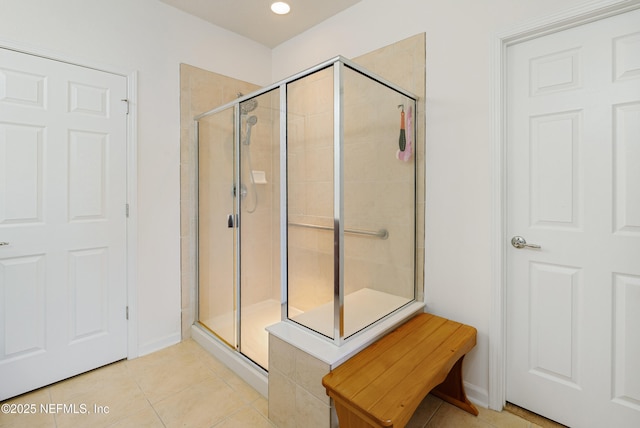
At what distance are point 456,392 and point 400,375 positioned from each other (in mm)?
722

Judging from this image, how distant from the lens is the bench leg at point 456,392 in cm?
173

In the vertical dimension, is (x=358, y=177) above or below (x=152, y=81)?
below

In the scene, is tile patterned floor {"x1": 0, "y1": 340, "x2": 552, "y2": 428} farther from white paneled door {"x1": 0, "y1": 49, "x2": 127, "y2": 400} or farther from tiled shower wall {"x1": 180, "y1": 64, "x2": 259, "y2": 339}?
tiled shower wall {"x1": 180, "y1": 64, "x2": 259, "y2": 339}

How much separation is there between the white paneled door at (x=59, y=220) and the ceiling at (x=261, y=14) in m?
0.86

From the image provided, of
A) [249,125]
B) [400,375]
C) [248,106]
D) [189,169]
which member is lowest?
[400,375]

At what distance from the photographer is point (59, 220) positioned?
1.94 meters

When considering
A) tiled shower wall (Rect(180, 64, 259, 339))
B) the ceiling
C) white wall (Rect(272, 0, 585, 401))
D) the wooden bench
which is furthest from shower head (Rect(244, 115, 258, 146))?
the wooden bench

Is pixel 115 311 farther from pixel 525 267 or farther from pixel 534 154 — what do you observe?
pixel 534 154

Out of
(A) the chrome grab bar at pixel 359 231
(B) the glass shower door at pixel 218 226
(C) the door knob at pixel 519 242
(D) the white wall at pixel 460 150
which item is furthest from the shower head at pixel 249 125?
(C) the door knob at pixel 519 242

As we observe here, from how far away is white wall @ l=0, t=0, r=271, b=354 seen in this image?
2004 mm

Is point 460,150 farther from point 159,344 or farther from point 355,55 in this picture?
point 159,344

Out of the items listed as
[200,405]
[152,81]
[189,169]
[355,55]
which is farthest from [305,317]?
[152,81]

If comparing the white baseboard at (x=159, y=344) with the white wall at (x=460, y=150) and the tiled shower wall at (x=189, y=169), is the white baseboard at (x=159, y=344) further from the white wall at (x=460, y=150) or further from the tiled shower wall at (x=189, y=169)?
the white wall at (x=460, y=150)

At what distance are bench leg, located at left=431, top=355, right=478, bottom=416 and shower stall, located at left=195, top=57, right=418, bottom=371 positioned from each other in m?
0.45
